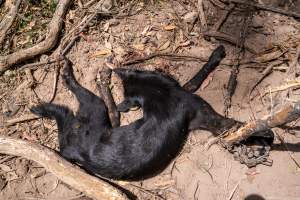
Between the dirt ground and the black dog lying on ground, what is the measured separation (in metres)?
0.25

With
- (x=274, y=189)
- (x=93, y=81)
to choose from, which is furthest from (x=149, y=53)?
(x=274, y=189)

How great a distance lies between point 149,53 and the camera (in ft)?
20.1

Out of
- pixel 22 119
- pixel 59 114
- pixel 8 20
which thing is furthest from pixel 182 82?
pixel 8 20

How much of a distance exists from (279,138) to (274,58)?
112 centimetres

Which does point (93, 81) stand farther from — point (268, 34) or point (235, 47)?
point (268, 34)

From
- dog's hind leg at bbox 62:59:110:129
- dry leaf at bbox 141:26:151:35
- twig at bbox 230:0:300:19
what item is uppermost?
twig at bbox 230:0:300:19

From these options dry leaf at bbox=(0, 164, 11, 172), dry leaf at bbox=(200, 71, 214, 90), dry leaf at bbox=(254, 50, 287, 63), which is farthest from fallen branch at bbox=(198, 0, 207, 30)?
dry leaf at bbox=(0, 164, 11, 172)

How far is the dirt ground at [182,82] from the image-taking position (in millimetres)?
5281

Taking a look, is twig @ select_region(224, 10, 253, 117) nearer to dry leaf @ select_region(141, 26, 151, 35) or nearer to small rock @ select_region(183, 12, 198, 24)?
small rock @ select_region(183, 12, 198, 24)

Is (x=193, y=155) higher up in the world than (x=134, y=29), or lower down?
lower down

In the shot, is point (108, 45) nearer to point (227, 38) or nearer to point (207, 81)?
point (207, 81)

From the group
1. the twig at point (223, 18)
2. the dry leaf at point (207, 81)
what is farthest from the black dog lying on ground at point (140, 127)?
the twig at point (223, 18)

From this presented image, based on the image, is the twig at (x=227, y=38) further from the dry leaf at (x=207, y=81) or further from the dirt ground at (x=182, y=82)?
the dry leaf at (x=207, y=81)

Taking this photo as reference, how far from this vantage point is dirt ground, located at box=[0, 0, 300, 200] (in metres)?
5.28
